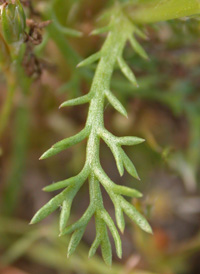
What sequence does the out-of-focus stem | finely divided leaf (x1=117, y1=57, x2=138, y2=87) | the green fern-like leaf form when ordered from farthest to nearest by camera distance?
1. finely divided leaf (x1=117, y1=57, x2=138, y2=87)
2. the out-of-focus stem
3. the green fern-like leaf

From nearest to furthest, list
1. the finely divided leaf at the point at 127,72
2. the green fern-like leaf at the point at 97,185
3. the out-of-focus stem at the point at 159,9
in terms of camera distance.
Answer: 1. the green fern-like leaf at the point at 97,185
2. the out-of-focus stem at the point at 159,9
3. the finely divided leaf at the point at 127,72

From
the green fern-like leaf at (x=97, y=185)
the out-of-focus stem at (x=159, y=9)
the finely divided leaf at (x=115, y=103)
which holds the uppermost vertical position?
the out-of-focus stem at (x=159, y=9)

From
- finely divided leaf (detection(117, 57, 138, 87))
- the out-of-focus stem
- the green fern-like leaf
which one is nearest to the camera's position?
the green fern-like leaf

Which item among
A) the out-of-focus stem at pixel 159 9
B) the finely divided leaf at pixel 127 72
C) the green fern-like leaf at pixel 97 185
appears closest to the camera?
the green fern-like leaf at pixel 97 185

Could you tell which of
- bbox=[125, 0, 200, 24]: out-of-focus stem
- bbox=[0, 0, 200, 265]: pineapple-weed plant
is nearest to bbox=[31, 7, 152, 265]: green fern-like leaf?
bbox=[0, 0, 200, 265]: pineapple-weed plant

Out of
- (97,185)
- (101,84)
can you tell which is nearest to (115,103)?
(101,84)

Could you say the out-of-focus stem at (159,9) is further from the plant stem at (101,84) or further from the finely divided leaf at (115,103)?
the finely divided leaf at (115,103)

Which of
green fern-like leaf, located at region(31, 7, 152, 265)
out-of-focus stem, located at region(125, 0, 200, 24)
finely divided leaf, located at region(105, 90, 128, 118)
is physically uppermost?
out-of-focus stem, located at region(125, 0, 200, 24)

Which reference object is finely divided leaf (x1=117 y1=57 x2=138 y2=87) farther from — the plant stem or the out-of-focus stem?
the out-of-focus stem

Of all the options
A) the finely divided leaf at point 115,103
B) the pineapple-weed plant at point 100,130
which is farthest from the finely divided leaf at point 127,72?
the finely divided leaf at point 115,103

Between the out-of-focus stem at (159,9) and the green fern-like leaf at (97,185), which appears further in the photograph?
the out-of-focus stem at (159,9)

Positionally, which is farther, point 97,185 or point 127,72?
point 127,72

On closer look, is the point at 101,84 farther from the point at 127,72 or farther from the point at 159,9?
the point at 159,9
